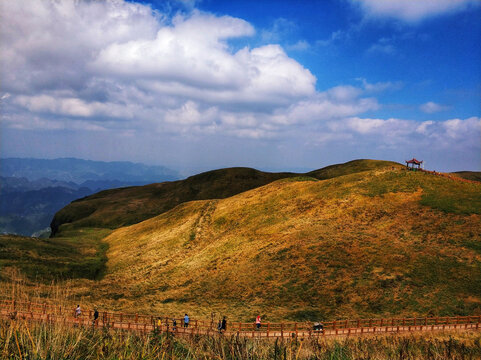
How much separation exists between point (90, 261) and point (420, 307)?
210ft

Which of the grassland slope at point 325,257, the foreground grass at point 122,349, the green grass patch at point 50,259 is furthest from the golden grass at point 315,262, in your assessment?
the foreground grass at point 122,349

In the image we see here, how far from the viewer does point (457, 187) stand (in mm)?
56656

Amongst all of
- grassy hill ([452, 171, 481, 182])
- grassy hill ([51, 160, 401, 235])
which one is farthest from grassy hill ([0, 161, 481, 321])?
grassy hill ([452, 171, 481, 182])

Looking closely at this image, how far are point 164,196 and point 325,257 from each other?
114 metres

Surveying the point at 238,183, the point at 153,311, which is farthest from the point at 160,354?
the point at 238,183

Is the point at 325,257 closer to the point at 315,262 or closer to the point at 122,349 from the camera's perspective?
the point at 315,262

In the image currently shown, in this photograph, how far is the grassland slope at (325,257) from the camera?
118 feet

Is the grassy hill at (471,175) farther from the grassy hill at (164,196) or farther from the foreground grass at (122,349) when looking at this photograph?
the foreground grass at (122,349)

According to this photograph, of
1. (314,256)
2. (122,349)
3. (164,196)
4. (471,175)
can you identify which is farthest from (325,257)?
(471,175)

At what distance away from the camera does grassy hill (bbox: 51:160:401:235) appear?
122 metres

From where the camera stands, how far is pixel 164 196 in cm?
14700

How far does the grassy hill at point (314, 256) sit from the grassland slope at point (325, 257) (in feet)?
0.61

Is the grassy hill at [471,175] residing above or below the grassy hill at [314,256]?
above

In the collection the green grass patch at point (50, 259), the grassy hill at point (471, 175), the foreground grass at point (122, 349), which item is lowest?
the green grass patch at point (50, 259)
